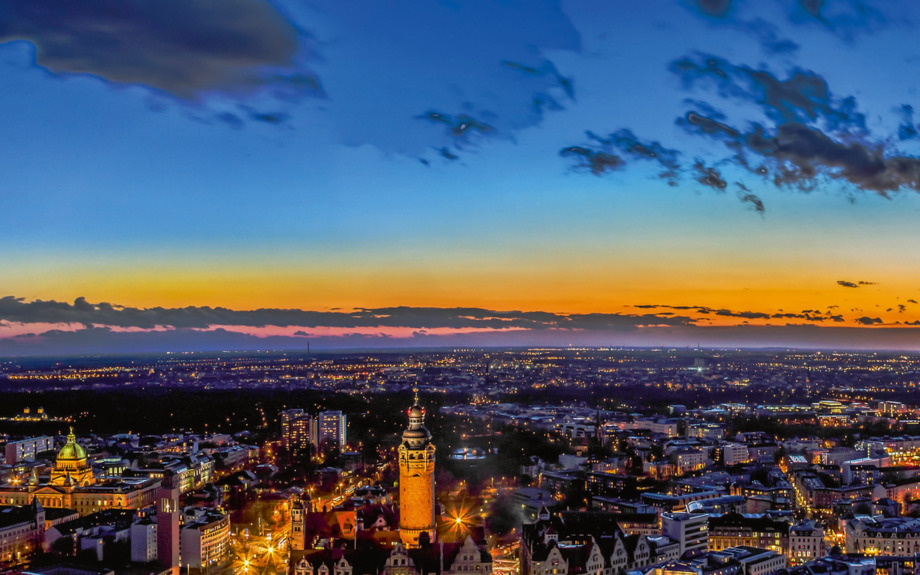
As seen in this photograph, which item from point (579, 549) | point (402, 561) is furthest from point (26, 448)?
point (579, 549)

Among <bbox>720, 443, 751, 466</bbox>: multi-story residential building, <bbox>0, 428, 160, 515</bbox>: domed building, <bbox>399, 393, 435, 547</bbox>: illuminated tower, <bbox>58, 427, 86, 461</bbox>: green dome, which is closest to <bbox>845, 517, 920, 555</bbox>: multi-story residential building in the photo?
<bbox>399, 393, 435, 547</bbox>: illuminated tower

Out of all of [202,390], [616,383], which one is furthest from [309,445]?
[616,383]

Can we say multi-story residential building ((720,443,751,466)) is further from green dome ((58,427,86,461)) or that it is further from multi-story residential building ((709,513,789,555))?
green dome ((58,427,86,461))

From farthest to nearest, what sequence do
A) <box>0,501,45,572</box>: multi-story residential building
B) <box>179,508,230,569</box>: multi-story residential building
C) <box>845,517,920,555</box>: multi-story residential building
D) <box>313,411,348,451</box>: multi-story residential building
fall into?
Answer: <box>313,411,348,451</box>: multi-story residential building, <box>845,517,920,555</box>: multi-story residential building, <box>0,501,45,572</box>: multi-story residential building, <box>179,508,230,569</box>: multi-story residential building

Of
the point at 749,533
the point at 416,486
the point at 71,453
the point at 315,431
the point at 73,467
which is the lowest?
the point at 749,533

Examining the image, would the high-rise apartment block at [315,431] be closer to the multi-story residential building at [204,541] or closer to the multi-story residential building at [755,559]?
the multi-story residential building at [204,541]

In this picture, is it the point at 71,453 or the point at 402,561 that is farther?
the point at 71,453

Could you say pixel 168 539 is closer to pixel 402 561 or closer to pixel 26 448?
pixel 402 561

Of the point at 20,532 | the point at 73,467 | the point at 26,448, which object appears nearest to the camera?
the point at 20,532
